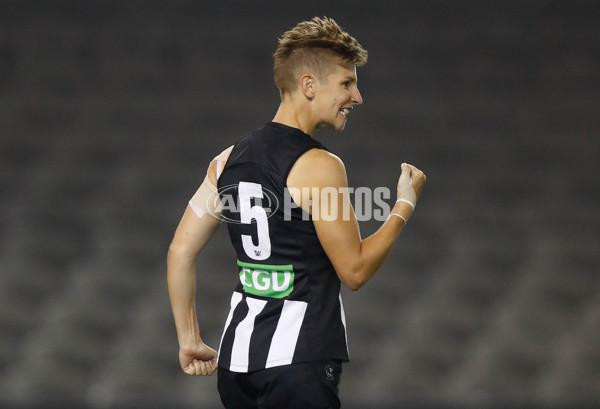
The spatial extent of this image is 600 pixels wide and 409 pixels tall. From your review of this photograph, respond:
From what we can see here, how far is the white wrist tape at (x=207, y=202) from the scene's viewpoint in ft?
6.20

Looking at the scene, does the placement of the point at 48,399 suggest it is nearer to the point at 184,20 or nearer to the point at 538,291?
the point at 184,20

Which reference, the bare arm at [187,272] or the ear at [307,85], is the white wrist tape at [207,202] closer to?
the bare arm at [187,272]

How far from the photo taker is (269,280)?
1.73m

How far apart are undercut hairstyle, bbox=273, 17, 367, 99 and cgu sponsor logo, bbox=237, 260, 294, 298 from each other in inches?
15.4

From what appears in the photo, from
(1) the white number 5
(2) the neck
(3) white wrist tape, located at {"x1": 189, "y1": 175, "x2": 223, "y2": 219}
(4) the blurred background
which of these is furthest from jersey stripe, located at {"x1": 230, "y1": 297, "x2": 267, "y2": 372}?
(4) the blurred background

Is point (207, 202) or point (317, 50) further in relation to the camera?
point (207, 202)

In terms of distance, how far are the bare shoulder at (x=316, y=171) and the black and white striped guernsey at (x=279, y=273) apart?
0.02 m

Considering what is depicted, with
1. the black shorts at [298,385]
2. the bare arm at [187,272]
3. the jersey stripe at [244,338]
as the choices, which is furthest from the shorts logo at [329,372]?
the bare arm at [187,272]

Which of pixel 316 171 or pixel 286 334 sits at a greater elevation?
pixel 316 171

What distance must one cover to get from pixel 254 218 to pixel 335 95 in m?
0.32

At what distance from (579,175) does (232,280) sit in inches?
72.5

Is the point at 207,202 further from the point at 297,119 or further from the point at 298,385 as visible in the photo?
the point at 298,385

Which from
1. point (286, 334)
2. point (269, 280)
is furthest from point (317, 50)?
point (286, 334)

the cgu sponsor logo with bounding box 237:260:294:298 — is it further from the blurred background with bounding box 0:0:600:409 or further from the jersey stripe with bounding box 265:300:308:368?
the blurred background with bounding box 0:0:600:409
